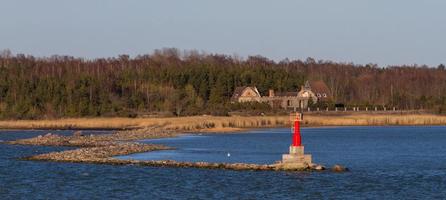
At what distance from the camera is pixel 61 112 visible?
99438mm

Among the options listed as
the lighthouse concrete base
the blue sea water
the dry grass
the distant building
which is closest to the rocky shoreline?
the lighthouse concrete base

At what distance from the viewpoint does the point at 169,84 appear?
122 meters

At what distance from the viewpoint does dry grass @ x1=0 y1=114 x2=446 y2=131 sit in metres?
82.9

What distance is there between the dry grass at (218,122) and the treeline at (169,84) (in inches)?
→ 244

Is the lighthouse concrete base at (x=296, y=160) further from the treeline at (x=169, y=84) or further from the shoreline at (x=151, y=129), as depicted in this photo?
the treeline at (x=169, y=84)

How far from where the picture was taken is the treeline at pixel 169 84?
102688mm

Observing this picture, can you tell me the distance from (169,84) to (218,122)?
38299mm

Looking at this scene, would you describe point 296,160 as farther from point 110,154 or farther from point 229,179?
point 110,154

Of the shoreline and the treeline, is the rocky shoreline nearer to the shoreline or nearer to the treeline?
the shoreline

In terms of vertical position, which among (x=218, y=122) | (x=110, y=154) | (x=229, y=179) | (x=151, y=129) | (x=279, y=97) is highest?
(x=279, y=97)

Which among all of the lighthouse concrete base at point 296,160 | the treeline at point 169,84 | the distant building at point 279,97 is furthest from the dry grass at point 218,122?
the lighthouse concrete base at point 296,160

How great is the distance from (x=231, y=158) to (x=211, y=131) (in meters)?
33.8

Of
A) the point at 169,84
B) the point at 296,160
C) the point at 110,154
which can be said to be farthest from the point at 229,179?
the point at 169,84

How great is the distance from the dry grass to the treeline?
6199 mm
